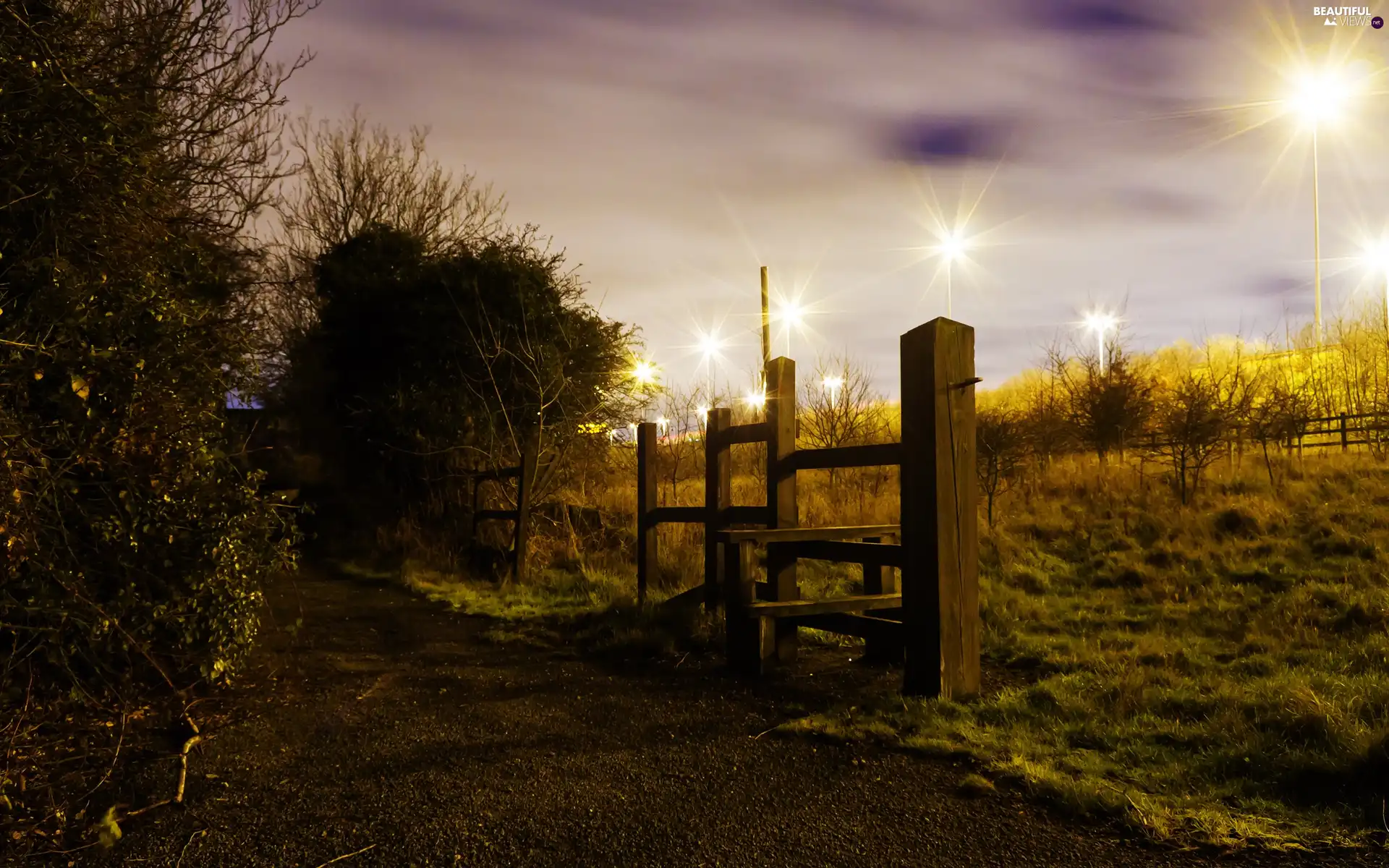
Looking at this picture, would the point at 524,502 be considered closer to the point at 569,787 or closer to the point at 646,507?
the point at 646,507

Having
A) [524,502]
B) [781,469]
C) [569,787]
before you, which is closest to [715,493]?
[781,469]

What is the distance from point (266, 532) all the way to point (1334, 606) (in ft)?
31.0

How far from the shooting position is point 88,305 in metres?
4.43

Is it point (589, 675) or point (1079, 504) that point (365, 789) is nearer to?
point (589, 675)

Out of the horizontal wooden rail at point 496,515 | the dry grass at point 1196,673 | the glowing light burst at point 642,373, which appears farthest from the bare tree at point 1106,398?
the horizontal wooden rail at point 496,515

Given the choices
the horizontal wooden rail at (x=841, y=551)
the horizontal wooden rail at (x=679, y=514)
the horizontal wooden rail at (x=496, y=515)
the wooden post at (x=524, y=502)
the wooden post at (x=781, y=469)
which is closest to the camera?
the horizontal wooden rail at (x=841, y=551)

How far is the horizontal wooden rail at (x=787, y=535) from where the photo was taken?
598cm

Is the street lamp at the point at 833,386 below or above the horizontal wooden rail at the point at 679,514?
above

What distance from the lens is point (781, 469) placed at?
680 cm

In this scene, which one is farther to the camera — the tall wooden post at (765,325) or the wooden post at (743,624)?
the tall wooden post at (765,325)

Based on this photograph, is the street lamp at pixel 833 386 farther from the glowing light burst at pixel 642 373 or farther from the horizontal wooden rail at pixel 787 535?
the horizontal wooden rail at pixel 787 535

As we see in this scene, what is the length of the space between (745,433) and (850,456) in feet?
5.25

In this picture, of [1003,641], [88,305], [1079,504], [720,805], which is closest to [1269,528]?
[1079,504]

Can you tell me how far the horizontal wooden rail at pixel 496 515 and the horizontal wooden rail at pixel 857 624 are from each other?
625 cm
